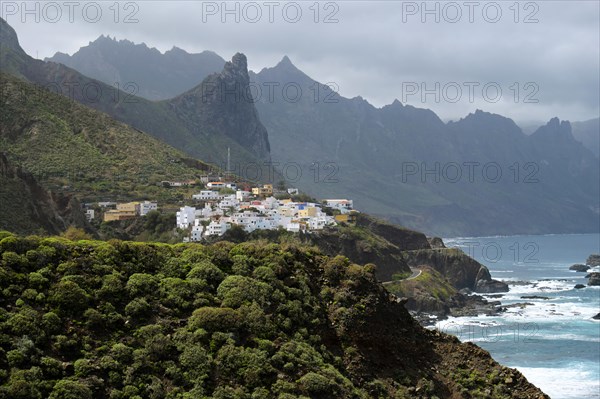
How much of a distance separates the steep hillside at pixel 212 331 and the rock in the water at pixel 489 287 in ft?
309

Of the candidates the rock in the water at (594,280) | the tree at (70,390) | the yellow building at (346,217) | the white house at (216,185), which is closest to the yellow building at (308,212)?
the yellow building at (346,217)

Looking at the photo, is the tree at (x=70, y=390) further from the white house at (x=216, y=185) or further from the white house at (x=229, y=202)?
the white house at (x=216, y=185)

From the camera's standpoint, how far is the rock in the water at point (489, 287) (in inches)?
4550

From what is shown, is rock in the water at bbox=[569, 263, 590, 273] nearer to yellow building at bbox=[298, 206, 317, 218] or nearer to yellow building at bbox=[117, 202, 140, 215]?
yellow building at bbox=[298, 206, 317, 218]

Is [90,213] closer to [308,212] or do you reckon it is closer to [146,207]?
[146,207]

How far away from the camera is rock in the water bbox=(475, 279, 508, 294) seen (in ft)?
379

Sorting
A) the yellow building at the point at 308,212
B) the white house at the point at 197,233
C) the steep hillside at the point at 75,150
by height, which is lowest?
the white house at the point at 197,233

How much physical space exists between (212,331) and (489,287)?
103249 mm

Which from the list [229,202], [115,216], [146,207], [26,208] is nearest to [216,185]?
[229,202]

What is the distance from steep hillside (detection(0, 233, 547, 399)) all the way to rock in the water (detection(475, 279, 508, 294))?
3708 inches

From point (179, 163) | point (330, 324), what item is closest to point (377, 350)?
point (330, 324)

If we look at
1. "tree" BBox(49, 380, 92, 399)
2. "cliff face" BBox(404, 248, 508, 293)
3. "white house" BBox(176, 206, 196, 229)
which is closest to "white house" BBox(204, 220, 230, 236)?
"white house" BBox(176, 206, 196, 229)

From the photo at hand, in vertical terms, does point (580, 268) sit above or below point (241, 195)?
below

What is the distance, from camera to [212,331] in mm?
20938
